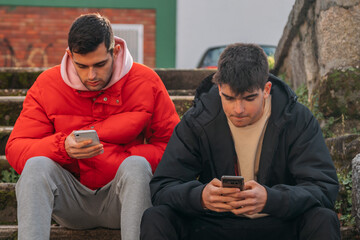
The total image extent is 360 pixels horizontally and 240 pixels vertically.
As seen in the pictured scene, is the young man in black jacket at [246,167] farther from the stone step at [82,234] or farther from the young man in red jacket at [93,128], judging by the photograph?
the stone step at [82,234]

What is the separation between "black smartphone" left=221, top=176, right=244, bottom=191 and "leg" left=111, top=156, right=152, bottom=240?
47 centimetres

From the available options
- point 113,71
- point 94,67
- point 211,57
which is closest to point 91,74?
point 94,67

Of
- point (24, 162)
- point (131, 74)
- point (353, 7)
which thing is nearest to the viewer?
point (24, 162)

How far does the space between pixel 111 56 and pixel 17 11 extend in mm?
10294

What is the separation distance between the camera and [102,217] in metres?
3.36

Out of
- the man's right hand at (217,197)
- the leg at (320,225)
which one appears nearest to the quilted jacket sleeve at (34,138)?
the man's right hand at (217,197)

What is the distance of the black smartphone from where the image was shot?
268 cm

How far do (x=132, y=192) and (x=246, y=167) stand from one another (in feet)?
1.87

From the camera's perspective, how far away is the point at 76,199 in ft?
10.8

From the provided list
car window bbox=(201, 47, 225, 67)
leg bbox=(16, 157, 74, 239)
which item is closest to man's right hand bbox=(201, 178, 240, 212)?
leg bbox=(16, 157, 74, 239)

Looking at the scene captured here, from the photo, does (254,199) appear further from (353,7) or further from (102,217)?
(353,7)

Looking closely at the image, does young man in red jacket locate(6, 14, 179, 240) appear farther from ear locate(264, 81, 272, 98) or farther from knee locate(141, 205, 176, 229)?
ear locate(264, 81, 272, 98)

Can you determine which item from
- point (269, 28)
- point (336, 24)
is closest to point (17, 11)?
point (269, 28)

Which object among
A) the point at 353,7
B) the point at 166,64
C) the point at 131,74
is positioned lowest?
the point at 166,64
